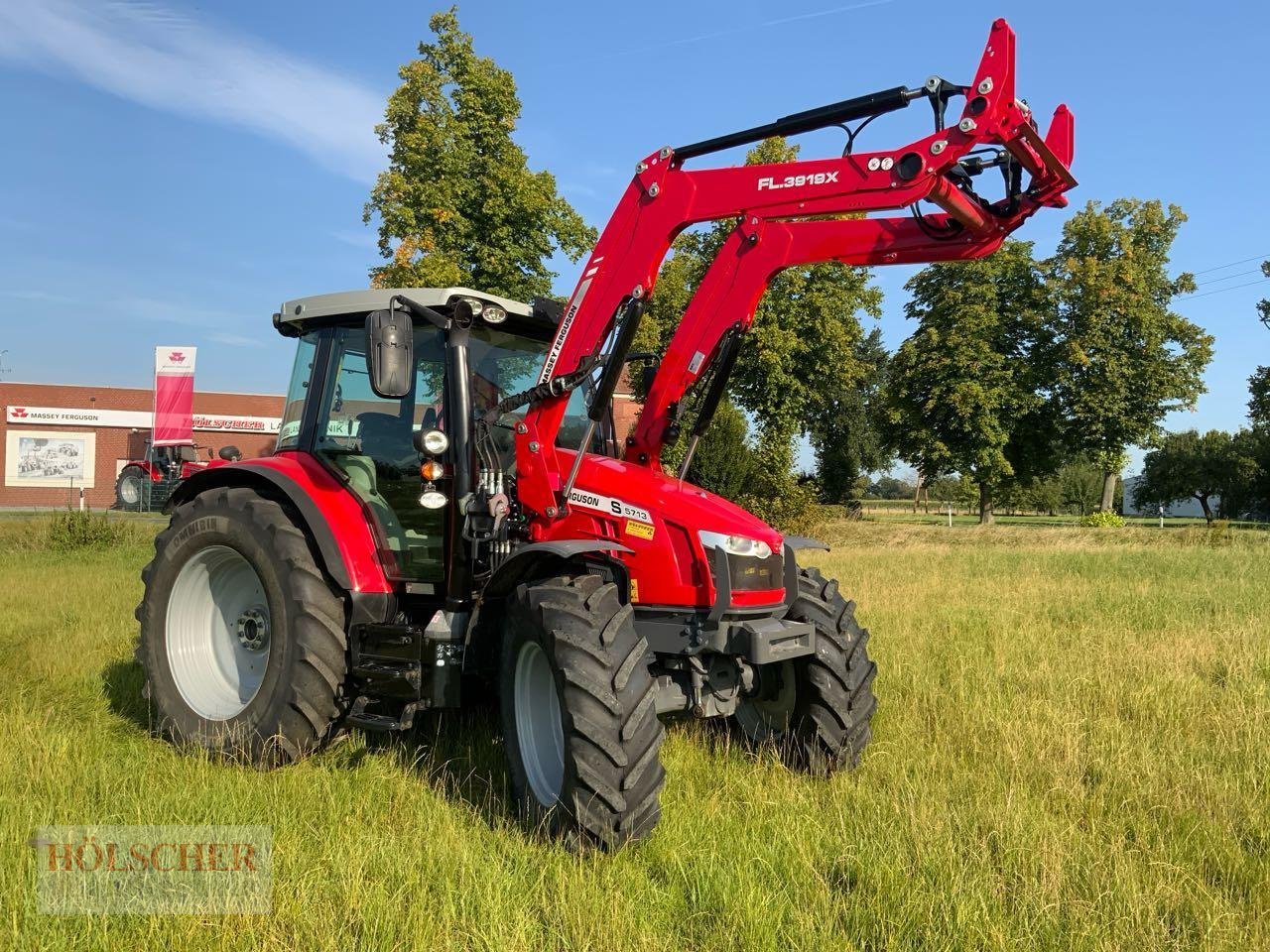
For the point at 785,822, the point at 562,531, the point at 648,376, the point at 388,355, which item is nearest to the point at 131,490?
the point at 648,376

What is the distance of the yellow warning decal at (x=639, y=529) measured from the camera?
4.11 metres

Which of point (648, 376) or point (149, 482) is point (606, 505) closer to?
point (648, 376)

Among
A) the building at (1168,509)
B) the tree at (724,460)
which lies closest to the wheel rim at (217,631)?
the tree at (724,460)

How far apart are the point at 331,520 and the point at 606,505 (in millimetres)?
1608

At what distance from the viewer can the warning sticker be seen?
4.16m

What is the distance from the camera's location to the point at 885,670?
656 cm

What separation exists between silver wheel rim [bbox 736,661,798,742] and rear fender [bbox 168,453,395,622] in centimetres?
204

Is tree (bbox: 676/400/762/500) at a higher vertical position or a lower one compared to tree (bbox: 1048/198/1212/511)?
lower

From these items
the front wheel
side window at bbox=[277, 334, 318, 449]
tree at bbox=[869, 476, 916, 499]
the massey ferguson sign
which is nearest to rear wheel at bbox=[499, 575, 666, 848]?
the front wheel

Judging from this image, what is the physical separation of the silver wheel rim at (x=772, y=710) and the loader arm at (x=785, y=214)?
1.45m

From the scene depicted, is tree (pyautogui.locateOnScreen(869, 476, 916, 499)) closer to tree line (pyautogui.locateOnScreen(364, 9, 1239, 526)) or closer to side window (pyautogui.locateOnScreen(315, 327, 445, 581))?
tree line (pyautogui.locateOnScreen(364, 9, 1239, 526))

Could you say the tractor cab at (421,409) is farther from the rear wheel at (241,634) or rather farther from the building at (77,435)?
the building at (77,435)

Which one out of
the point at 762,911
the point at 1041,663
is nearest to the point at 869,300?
the point at 1041,663

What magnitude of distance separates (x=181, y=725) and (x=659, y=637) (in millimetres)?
2908
